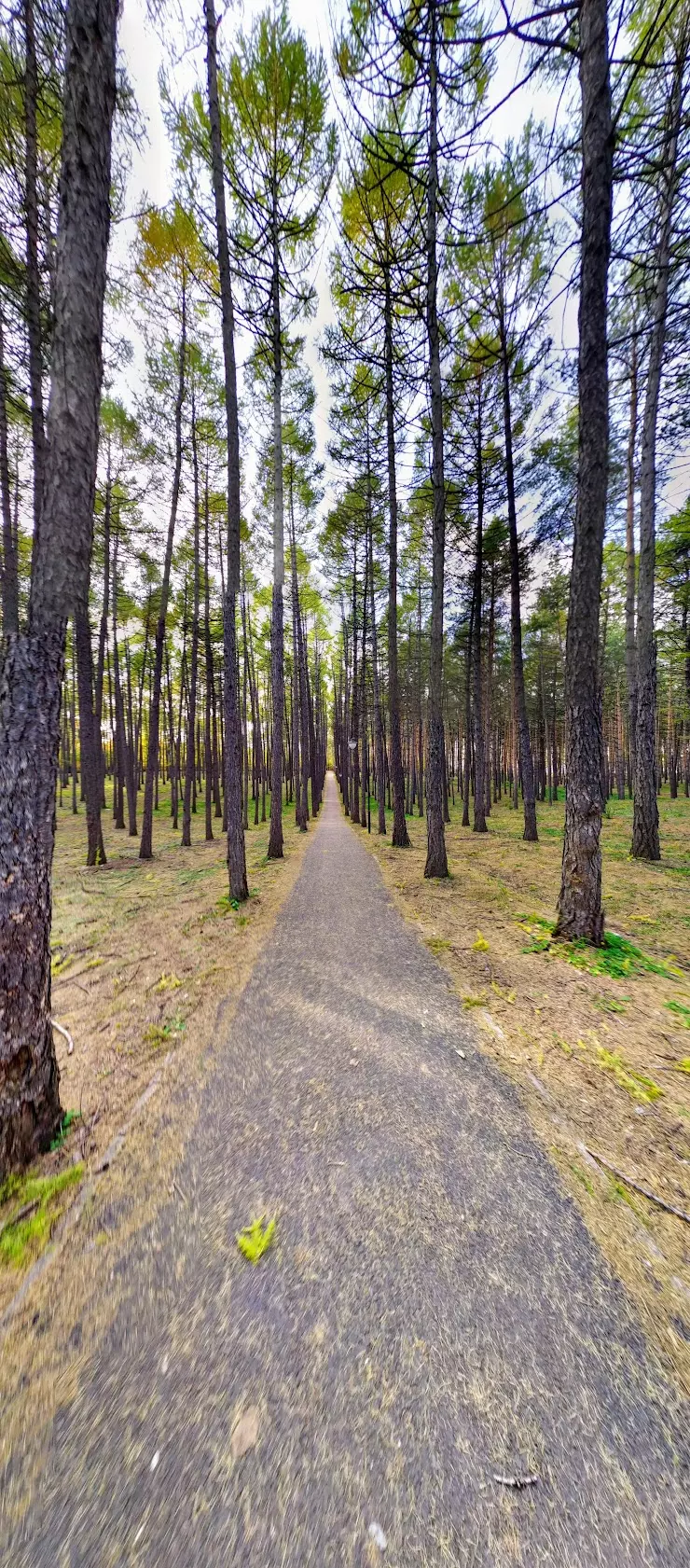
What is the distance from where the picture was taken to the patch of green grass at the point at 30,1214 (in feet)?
6.21

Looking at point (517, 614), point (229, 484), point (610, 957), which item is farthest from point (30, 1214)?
point (517, 614)

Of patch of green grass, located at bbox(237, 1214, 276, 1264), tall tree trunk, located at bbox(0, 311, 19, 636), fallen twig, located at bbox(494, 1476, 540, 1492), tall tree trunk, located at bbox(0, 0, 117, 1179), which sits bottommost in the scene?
patch of green grass, located at bbox(237, 1214, 276, 1264)

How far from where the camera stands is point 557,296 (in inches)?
190

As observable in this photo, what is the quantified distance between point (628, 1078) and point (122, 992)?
13.3ft

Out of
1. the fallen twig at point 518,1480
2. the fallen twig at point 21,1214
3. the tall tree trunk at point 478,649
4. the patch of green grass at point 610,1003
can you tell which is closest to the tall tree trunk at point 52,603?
the fallen twig at point 21,1214

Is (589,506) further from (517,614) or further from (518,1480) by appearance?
(517,614)

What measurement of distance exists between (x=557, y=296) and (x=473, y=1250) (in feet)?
25.2

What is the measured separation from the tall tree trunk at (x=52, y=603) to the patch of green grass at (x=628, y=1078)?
10.5 ft

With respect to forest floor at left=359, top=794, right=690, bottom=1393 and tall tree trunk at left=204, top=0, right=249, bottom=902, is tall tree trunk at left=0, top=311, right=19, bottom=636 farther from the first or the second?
forest floor at left=359, top=794, right=690, bottom=1393

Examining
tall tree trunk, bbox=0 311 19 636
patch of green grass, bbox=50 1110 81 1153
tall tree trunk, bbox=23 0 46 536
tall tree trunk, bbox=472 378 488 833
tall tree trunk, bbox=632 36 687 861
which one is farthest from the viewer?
tall tree trunk, bbox=472 378 488 833

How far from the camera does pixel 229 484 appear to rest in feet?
23.3

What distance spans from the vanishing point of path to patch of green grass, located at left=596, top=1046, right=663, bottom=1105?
729mm

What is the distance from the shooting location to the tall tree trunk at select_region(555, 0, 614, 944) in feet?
14.5

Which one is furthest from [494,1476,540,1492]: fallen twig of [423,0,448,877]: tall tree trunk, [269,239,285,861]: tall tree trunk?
[269,239,285,861]: tall tree trunk
